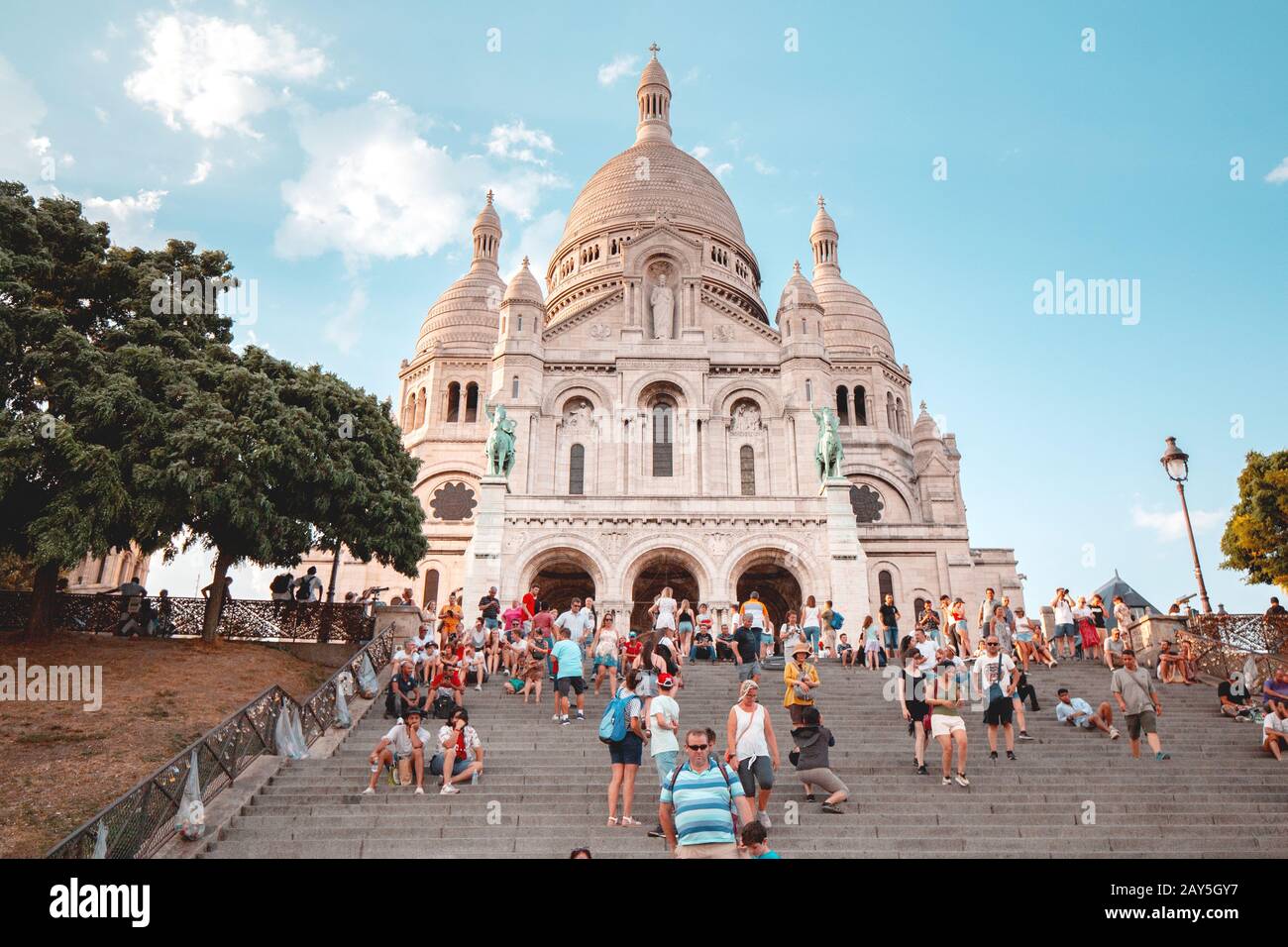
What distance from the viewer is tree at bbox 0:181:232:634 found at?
18.7 meters

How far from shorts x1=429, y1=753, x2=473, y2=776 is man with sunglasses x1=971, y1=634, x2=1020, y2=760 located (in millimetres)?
7416

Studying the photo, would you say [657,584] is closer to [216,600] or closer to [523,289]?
[523,289]

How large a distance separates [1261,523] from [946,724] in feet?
A: 80.1

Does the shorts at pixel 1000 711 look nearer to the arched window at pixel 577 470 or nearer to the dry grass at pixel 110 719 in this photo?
the dry grass at pixel 110 719

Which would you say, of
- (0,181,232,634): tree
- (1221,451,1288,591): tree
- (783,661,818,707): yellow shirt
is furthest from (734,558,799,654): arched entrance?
(0,181,232,634): tree

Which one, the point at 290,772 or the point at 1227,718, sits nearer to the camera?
the point at 290,772

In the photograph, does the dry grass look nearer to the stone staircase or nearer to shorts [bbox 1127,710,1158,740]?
the stone staircase

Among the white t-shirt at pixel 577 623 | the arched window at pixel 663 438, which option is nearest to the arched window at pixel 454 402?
the arched window at pixel 663 438

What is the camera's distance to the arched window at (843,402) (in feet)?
153
